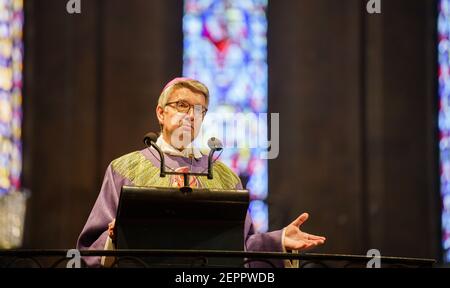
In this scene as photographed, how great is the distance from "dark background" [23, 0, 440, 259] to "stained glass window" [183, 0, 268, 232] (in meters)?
0.39

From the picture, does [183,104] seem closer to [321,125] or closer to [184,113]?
[184,113]

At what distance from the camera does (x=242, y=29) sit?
14.6m

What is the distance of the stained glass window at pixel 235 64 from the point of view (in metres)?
14.2

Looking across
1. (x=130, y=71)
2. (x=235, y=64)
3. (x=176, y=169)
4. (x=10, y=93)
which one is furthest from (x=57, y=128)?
(x=176, y=169)

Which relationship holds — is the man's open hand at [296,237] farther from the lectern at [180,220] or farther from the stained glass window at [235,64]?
the stained glass window at [235,64]

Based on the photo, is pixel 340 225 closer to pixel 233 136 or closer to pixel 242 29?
pixel 233 136

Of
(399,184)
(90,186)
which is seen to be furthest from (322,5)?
(90,186)

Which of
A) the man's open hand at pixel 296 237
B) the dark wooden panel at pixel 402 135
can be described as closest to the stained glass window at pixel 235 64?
the dark wooden panel at pixel 402 135

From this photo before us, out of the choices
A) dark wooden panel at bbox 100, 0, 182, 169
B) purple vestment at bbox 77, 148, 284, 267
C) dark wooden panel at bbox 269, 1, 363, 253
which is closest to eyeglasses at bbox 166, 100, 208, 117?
purple vestment at bbox 77, 148, 284, 267

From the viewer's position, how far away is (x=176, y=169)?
6.47 metres

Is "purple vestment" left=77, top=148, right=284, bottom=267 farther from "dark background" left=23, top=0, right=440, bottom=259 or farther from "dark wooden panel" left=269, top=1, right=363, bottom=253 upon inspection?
"dark wooden panel" left=269, top=1, right=363, bottom=253

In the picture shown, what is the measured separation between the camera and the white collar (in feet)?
21.7
